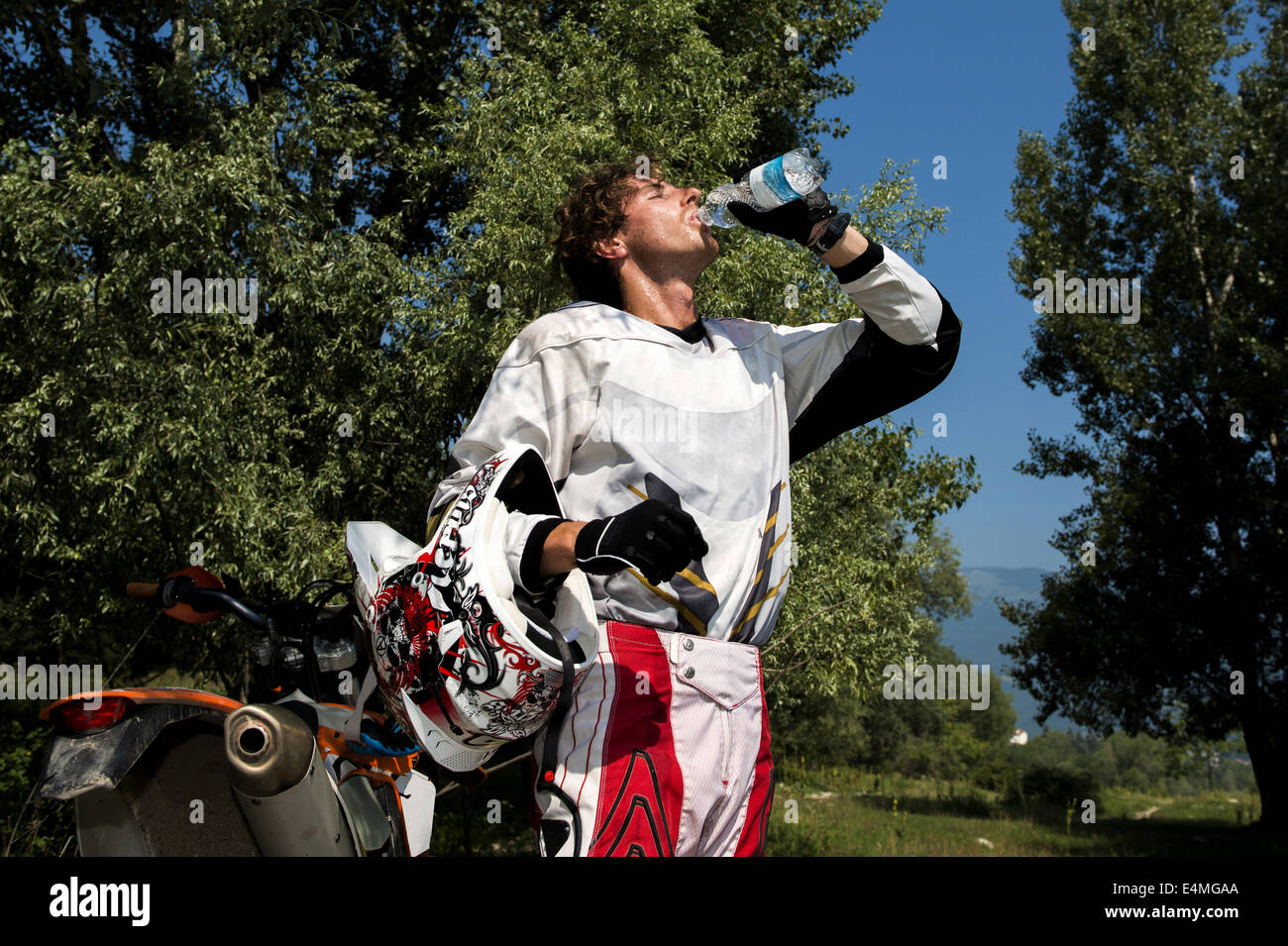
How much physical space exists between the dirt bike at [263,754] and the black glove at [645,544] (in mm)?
524

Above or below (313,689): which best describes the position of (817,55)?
above

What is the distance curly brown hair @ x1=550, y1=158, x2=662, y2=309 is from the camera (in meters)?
2.83

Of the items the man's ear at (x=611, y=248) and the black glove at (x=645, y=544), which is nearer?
the black glove at (x=645, y=544)

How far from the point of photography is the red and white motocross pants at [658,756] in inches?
80.9

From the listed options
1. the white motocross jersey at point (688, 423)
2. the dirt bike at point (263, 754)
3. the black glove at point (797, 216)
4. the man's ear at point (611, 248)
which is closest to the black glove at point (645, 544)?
Answer: the white motocross jersey at point (688, 423)

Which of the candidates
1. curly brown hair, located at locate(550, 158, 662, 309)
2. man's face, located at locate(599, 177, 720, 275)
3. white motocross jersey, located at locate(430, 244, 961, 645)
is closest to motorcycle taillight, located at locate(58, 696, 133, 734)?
white motocross jersey, located at locate(430, 244, 961, 645)

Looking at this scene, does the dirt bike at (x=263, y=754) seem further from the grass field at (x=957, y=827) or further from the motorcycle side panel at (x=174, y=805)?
the grass field at (x=957, y=827)

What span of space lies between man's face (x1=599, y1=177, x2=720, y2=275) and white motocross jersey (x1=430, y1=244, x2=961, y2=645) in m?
0.24

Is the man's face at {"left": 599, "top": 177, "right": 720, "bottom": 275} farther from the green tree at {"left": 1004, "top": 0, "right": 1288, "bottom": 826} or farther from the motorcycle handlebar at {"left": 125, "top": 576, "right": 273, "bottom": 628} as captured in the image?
the green tree at {"left": 1004, "top": 0, "right": 1288, "bottom": 826}
